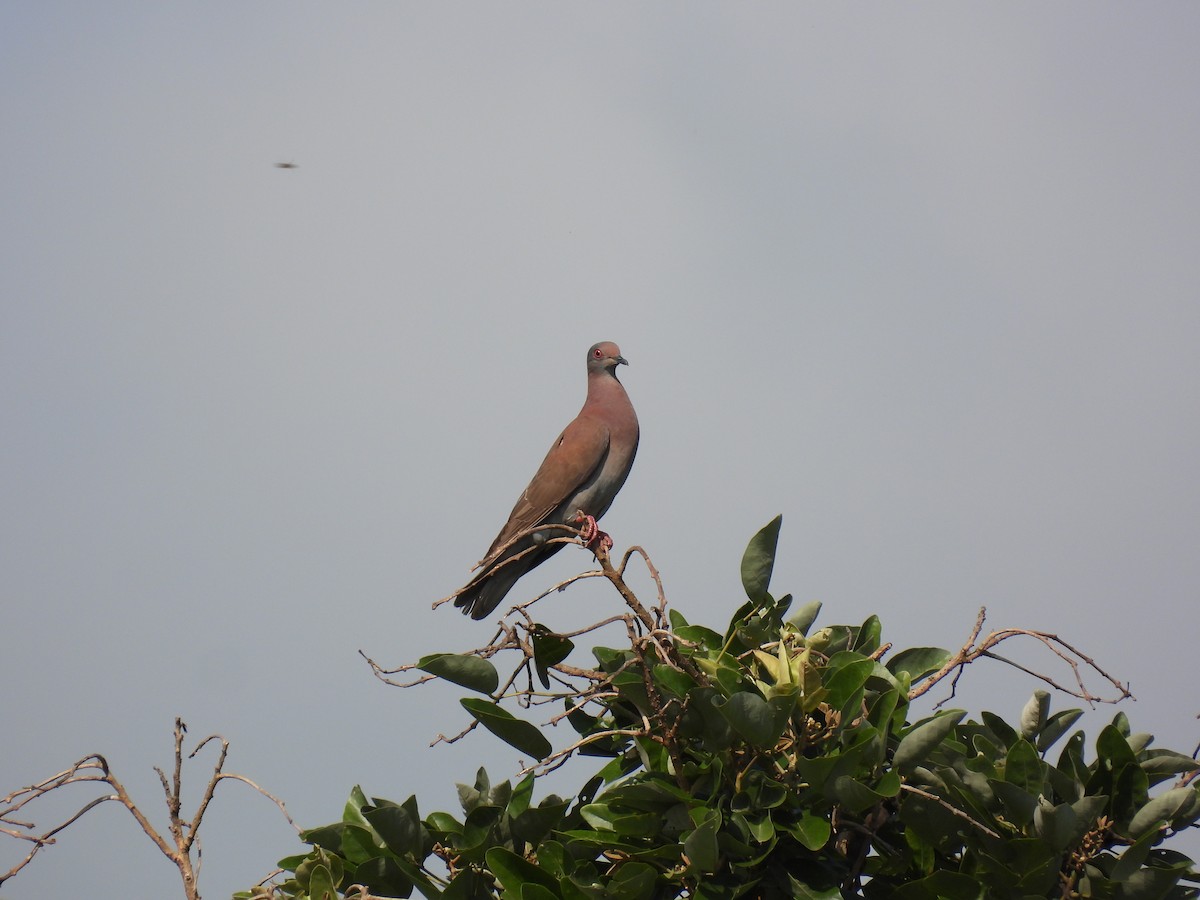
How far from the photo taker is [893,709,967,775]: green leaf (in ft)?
7.95

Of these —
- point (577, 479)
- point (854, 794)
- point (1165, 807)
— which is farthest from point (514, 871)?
point (577, 479)

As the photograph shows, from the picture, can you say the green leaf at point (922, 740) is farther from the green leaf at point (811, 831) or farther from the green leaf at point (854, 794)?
the green leaf at point (811, 831)

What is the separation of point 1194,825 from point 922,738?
58 centimetres

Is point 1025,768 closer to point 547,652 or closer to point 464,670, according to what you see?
point 547,652

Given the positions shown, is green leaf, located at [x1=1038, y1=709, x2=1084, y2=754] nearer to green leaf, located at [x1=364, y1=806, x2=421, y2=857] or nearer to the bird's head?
green leaf, located at [x1=364, y1=806, x2=421, y2=857]

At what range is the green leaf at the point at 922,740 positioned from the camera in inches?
95.3

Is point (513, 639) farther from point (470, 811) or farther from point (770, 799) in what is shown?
point (770, 799)

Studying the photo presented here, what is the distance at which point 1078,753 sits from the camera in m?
2.57

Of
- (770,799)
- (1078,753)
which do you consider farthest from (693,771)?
(1078,753)

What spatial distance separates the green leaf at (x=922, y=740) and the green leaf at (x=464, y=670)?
0.91 m

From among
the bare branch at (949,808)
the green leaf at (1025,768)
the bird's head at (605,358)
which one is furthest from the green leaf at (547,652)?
the bird's head at (605,358)

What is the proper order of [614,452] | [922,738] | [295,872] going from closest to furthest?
[922,738] < [295,872] < [614,452]

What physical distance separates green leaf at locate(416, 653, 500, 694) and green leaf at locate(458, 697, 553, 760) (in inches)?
2.7

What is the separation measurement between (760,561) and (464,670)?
28.6 inches
